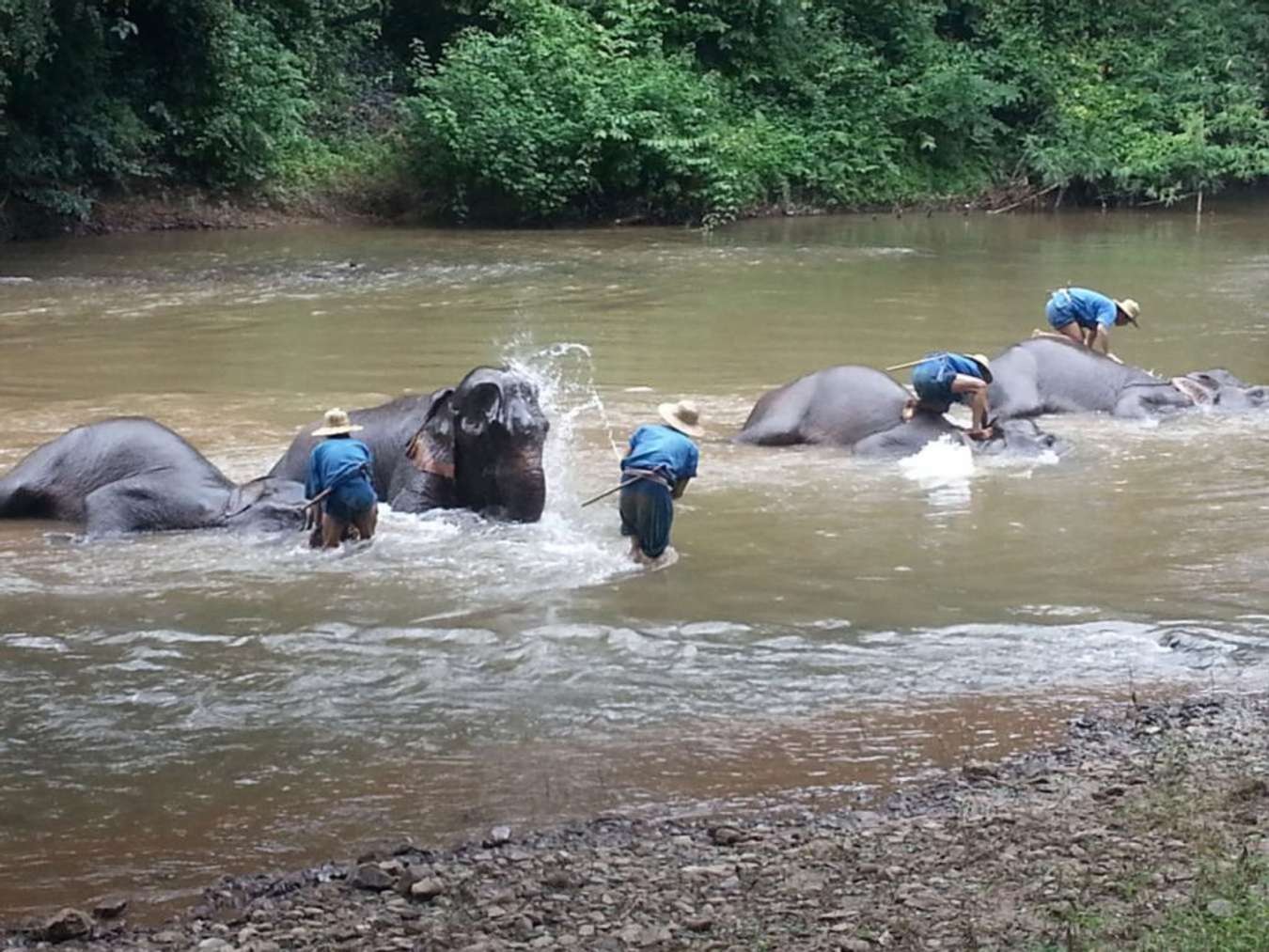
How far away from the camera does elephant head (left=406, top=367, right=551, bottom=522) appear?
30.0 feet

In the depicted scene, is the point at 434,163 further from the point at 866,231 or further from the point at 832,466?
the point at 832,466

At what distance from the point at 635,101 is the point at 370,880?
81.9ft

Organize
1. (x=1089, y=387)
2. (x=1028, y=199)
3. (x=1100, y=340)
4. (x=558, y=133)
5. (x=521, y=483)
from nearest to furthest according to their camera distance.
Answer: (x=521, y=483), (x=1089, y=387), (x=1100, y=340), (x=558, y=133), (x=1028, y=199)

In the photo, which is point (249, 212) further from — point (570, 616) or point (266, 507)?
point (570, 616)

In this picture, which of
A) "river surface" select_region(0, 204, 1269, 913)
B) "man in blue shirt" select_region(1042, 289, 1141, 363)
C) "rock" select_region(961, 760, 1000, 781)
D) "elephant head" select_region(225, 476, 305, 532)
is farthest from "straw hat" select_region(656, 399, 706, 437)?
"man in blue shirt" select_region(1042, 289, 1141, 363)

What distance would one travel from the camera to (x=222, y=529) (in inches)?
367

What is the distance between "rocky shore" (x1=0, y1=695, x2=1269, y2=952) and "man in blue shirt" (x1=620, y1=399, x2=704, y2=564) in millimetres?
2988

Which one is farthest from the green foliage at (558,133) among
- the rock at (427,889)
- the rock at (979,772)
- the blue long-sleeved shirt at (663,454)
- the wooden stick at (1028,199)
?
the rock at (427,889)

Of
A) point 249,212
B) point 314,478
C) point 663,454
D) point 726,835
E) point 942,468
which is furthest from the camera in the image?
point 249,212

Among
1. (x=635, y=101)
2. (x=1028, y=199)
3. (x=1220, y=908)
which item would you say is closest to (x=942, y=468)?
(x=1220, y=908)

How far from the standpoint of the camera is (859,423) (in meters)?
11.5

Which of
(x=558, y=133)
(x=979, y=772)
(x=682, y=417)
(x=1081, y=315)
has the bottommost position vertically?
(x=979, y=772)

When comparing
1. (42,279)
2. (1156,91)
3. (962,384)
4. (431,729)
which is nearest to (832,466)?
(962,384)

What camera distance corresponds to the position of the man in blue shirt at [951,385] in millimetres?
11109
